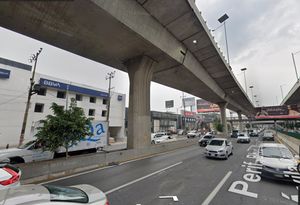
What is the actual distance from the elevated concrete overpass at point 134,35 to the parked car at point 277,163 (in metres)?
9.00

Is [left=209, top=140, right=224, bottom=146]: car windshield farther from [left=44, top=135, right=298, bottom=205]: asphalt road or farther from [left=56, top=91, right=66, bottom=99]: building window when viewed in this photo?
[left=56, top=91, right=66, bottom=99]: building window

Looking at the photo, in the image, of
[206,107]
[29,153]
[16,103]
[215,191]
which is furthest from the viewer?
[206,107]

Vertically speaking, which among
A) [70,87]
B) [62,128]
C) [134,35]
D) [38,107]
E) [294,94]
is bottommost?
[62,128]

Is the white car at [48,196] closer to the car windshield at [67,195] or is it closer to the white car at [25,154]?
the car windshield at [67,195]

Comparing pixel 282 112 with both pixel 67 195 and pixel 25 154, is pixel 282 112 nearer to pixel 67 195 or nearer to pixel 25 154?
pixel 67 195

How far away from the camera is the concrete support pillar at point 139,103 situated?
13634 mm

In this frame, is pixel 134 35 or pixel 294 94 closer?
pixel 134 35

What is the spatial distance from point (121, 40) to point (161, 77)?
9.01 m

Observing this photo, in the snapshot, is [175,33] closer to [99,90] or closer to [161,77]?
[161,77]

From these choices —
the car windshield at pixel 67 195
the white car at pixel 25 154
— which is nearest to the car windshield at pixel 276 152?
the car windshield at pixel 67 195

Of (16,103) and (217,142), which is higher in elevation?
(16,103)

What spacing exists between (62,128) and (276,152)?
12038mm

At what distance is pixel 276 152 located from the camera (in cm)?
834

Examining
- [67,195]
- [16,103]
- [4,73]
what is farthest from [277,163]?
[4,73]
